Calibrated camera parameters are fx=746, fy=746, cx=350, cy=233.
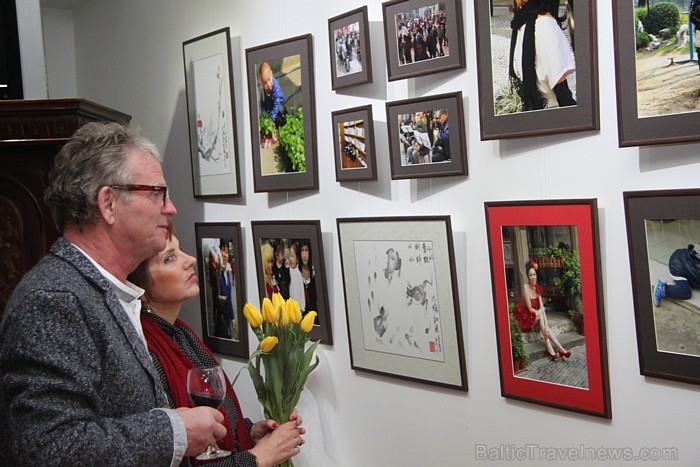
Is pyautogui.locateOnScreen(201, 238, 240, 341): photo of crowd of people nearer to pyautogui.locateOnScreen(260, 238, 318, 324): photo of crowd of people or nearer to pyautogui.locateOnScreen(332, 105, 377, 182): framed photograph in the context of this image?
pyautogui.locateOnScreen(260, 238, 318, 324): photo of crowd of people

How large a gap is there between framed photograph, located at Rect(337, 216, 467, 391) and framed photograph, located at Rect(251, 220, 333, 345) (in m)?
0.13

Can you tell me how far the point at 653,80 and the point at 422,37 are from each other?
772mm

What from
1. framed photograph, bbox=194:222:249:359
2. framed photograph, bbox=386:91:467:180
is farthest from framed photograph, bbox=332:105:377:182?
framed photograph, bbox=194:222:249:359

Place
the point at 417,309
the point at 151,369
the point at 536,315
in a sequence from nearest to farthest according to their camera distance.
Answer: the point at 151,369, the point at 536,315, the point at 417,309

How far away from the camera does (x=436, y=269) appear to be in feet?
7.80

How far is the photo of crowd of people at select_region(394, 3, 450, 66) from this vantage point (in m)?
2.28

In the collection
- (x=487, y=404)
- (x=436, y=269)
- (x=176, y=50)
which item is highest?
(x=176, y=50)

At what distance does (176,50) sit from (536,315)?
224cm

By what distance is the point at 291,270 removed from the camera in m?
2.93

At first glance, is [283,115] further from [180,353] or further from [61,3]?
[61,3]

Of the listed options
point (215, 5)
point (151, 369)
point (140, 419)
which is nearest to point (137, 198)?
point (151, 369)

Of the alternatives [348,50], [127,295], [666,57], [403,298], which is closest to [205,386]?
[127,295]

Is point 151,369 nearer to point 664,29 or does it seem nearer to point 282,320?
point 282,320

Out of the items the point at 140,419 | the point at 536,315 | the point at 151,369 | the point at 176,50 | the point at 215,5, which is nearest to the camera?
the point at 140,419
